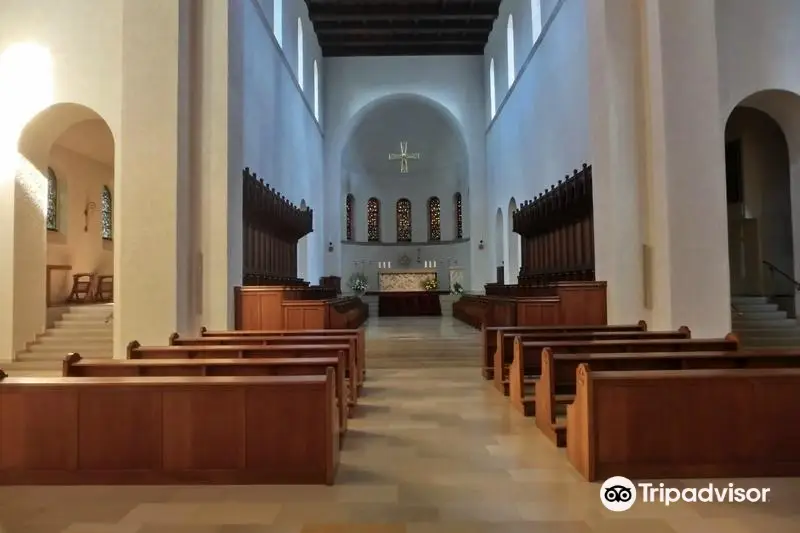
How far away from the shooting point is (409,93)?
80.1 feet

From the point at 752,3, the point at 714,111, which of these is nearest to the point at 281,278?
the point at 714,111

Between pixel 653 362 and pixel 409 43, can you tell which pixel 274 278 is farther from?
pixel 409 43

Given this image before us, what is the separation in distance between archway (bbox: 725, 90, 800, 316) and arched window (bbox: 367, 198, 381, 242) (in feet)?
56.5

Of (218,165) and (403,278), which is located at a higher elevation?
(218,165)

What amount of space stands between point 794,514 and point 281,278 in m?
12.5

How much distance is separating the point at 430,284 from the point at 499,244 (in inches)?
Result: 125

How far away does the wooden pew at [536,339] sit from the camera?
20.9 ft

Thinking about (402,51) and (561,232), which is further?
(402,51)

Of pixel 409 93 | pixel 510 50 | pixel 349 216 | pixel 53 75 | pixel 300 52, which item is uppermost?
pixel 409 93

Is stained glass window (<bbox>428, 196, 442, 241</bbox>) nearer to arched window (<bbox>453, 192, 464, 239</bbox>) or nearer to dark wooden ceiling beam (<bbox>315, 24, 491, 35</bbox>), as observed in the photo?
arched window (<bbox>453, 192, 464, 239</bbox>)

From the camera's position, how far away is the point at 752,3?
409 inches

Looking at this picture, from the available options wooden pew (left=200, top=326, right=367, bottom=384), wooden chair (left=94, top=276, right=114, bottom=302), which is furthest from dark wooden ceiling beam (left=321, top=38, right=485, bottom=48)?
wooden pew (left=200, top=326, right=367, bottom=384)

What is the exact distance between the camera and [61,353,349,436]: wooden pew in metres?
4.88

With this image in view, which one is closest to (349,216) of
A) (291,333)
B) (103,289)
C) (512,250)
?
(512,250)
